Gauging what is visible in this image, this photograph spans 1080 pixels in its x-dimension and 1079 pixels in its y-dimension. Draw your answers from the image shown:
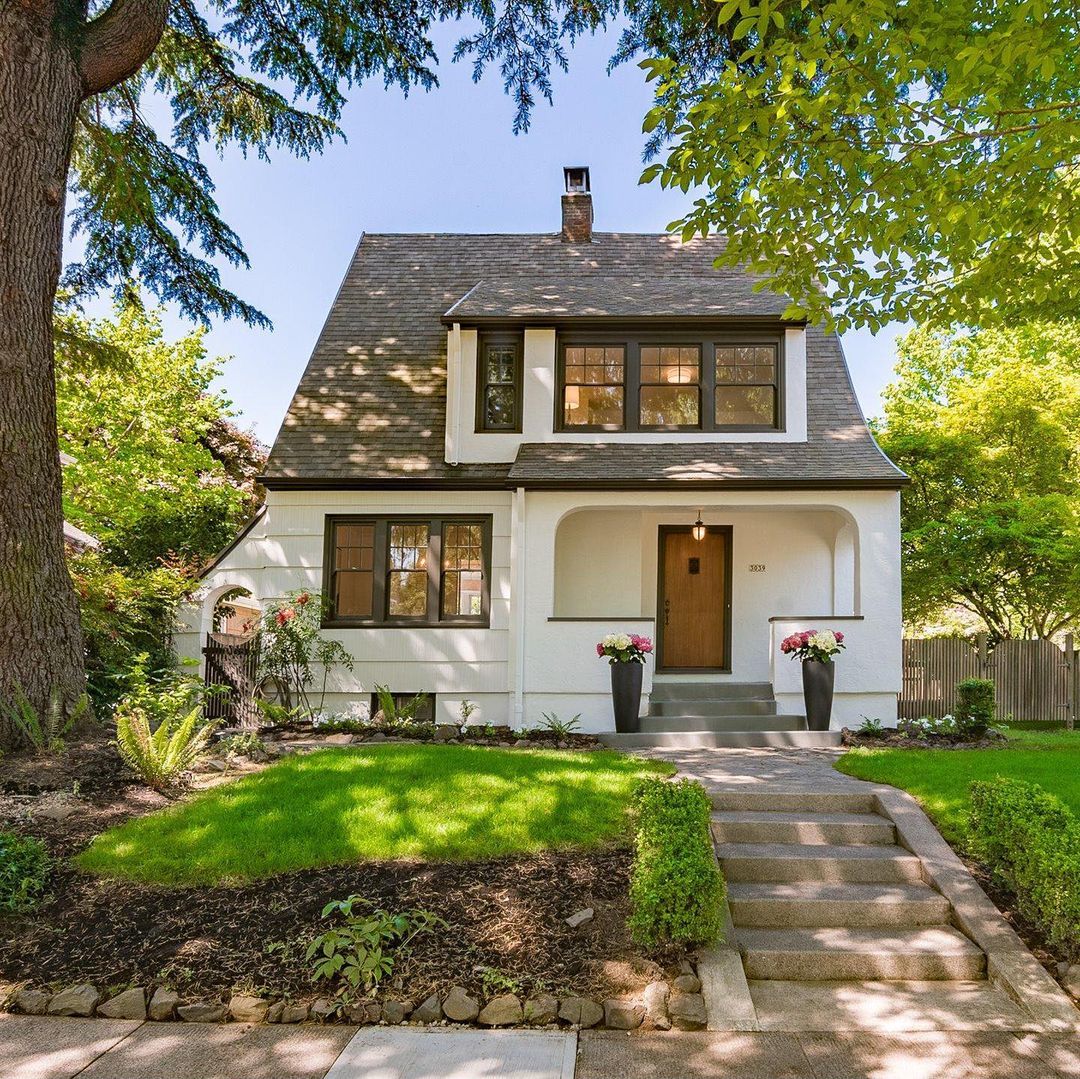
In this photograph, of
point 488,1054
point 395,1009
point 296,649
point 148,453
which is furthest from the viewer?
point 148,453

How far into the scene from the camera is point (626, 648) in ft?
32.8

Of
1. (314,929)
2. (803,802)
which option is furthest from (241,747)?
(803,802)

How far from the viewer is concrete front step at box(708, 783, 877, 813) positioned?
617 cm

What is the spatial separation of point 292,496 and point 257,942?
8329 millimetres

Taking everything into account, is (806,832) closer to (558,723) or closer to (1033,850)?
(1033,850)

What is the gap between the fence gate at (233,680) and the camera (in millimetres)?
10688

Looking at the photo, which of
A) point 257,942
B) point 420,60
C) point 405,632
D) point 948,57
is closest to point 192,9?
point 420,60

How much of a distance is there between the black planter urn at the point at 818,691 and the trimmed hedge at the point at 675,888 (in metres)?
5.68

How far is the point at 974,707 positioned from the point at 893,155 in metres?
6.53

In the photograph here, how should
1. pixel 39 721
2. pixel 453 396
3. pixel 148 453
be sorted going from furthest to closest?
1. pixel 148 453
2. pixel 453 396
3. pixel 39 721

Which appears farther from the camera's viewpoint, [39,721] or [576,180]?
Answer: [576,180]

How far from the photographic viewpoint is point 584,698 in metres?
10.6

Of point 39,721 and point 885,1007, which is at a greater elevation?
point 39,721

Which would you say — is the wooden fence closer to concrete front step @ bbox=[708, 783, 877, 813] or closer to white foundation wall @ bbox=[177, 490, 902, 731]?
white foundation wall @ bbox=[177, 490, 902, 731]
